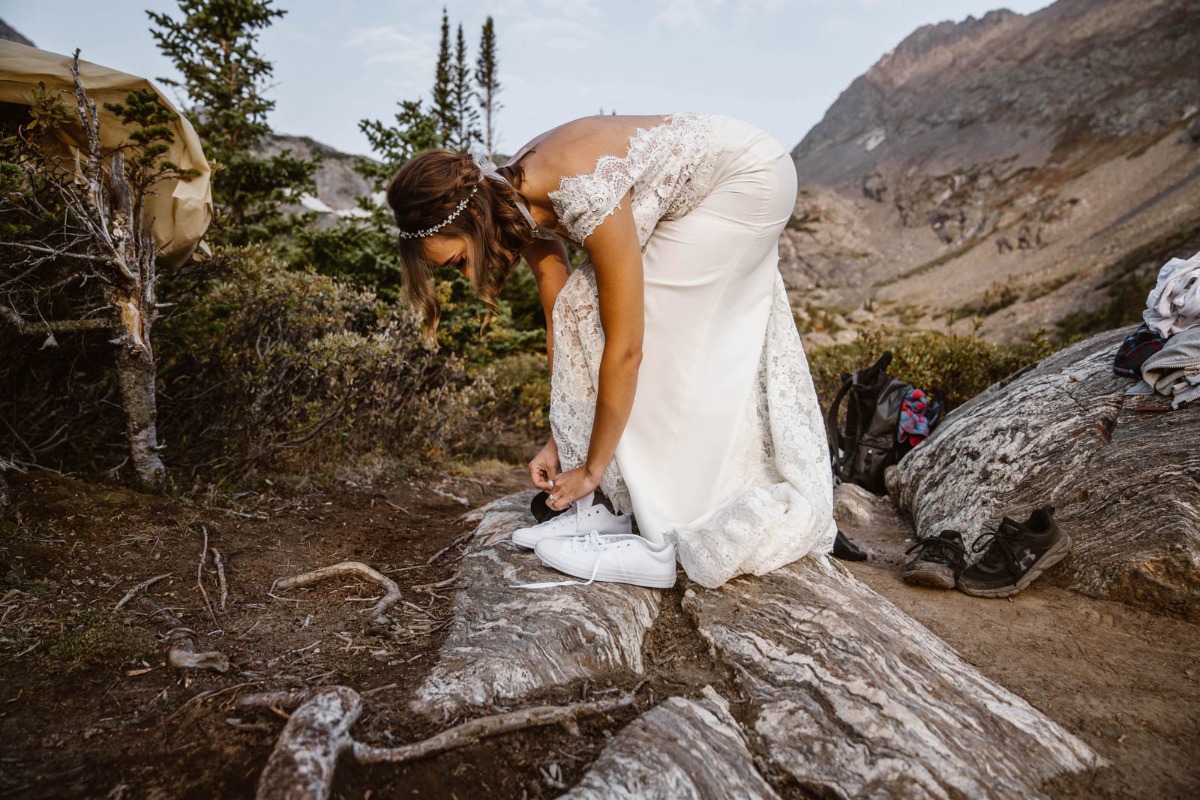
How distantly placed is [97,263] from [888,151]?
204ft

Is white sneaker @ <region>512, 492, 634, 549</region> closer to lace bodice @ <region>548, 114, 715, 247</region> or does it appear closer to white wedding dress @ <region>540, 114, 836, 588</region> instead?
white wedding dress @ <region>540, 114, 836, 588</region>

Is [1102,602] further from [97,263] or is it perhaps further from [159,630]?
[97,263]

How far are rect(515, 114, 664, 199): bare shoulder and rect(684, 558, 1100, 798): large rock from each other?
1.50 metres

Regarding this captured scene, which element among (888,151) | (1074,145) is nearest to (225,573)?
(1074,145)

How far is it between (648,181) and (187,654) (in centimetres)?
198

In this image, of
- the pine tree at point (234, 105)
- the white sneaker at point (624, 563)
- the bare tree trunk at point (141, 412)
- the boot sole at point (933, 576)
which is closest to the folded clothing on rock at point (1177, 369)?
the boot sole at point (933, 576)

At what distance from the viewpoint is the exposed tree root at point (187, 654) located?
1636 millimetres

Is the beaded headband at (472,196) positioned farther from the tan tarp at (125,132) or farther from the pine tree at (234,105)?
the pine tree at (234,105)

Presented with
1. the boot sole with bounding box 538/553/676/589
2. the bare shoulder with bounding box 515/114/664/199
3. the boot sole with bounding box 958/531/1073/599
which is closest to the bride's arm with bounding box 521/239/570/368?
the bare shoulder with bounding box 515/114/664/199

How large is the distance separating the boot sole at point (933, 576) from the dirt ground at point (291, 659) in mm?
70

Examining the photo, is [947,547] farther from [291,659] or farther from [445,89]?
[445,89]

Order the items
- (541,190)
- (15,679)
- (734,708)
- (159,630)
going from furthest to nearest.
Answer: (541,190), (159,630), (734,708), (15,679)

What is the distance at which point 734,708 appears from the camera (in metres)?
1.66

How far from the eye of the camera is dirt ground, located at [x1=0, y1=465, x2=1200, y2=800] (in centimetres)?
132
